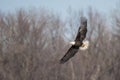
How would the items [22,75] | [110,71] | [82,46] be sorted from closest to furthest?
[82,46]
[22,75]
[110,71]

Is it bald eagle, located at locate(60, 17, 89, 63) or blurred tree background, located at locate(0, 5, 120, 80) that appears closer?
bald eagle, located at locate(60, 17, 89, 63)

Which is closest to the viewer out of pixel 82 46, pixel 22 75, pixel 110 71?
pixel 82 46

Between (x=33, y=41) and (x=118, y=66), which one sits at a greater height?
(x=33, y=41)

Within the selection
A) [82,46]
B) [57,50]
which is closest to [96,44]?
[57,50]

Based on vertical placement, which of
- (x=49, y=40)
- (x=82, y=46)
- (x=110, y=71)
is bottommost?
(x=110, y=71)

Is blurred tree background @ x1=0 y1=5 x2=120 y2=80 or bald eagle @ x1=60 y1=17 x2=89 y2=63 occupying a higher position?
bald eagle @ x1=60 y1=17 x2=89 y2=63

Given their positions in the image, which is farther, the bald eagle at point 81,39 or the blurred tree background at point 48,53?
the blurred tree background at point 48,53

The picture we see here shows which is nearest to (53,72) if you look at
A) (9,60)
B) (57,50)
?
(57,50)

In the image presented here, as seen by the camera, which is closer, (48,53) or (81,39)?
(81,39)

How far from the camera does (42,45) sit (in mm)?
32719

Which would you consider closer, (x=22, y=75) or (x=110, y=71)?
(x=22, y=75)

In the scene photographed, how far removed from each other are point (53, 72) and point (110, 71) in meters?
4.80

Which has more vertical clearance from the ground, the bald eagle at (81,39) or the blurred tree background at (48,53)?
the bald eagle at (81,39)

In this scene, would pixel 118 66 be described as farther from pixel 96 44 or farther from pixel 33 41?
pixel 33 41
